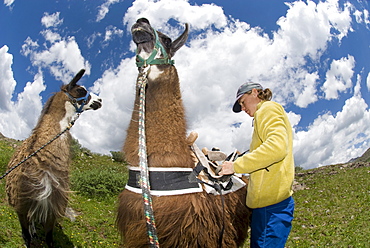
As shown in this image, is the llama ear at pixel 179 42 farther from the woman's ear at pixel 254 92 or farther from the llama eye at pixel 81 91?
the llama eye at pixel 81 91

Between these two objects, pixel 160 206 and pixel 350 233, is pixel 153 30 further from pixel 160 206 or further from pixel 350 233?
pixel 350 233

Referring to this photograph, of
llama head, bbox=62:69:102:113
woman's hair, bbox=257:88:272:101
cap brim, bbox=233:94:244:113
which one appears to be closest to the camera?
woman's hair, bbox=257:88:272:101

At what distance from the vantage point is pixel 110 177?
10.9 metres

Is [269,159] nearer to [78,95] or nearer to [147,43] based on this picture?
[147,43]

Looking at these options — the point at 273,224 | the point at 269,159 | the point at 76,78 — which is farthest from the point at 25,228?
the point at 269,159

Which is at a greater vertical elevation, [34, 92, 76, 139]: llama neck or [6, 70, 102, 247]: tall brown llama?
[34, 92, 76, 139]: llama neck

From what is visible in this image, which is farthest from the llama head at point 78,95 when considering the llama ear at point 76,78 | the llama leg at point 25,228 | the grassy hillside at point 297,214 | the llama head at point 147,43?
the llama head at point 147,43

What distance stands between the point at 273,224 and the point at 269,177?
390 mm

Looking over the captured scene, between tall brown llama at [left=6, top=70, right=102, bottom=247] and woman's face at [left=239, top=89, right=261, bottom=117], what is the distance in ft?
10.8

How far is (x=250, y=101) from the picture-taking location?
2545 millimetres

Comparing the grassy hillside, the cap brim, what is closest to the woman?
the cap brim

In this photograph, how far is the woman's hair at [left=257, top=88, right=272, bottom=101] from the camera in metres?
2.48

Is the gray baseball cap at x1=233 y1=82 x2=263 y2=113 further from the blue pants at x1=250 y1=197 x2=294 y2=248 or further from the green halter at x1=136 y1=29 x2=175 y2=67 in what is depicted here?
the blue pants at x1=250 y1=197 x2=294 y2=248

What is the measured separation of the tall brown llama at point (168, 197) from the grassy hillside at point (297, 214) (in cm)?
247
